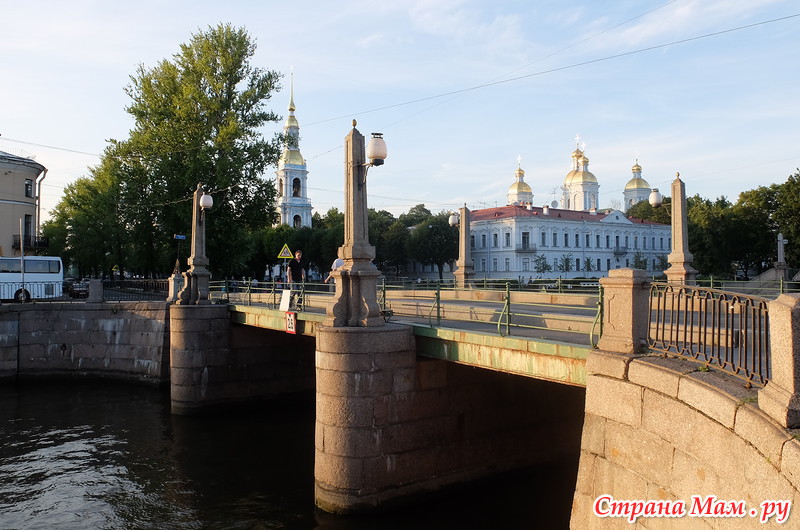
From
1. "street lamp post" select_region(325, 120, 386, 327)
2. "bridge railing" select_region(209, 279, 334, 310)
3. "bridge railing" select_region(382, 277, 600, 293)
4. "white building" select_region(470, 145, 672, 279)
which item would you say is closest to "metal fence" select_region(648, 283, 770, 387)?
"street lamp post" select_region(325, 120, 386, 327)

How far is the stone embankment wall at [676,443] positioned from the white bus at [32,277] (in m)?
29.6

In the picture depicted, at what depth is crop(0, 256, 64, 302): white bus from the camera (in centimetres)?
3008

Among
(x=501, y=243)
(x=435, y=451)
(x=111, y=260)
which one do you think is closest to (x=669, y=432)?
(x=435, y=451)

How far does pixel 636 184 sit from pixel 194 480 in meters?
110

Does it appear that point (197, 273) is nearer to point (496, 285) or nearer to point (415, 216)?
point (496, 285)

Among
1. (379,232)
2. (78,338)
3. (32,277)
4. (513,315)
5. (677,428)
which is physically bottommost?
(78,338)

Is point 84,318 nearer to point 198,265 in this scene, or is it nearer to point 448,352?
point 198,265

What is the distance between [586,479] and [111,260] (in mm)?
44684

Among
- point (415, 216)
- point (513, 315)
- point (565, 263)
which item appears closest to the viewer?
point (513, 315)

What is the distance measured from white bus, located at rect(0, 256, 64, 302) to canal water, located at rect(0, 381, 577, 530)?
13.2 m

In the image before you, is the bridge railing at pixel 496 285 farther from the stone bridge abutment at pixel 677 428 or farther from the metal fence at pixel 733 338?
the metal fence at pixel 733 338

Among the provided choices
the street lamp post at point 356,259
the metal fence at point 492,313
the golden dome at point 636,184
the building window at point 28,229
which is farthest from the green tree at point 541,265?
the street lamp post at point 356,259

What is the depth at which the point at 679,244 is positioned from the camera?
14.8 metres

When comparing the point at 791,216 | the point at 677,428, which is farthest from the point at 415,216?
the point at 677,428
